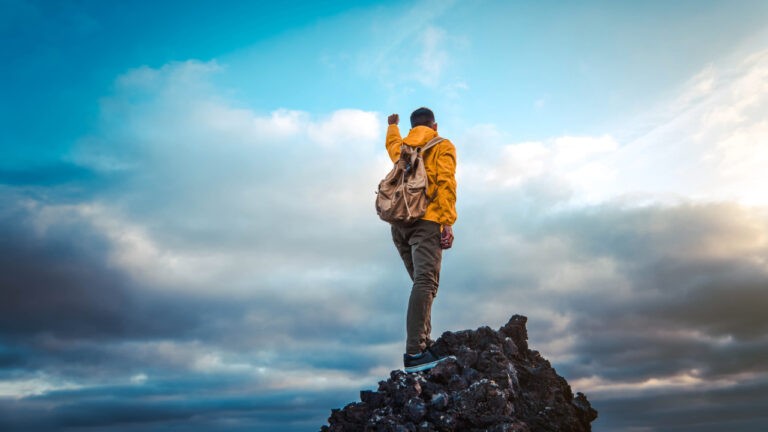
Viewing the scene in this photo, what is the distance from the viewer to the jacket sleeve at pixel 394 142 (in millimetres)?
10859

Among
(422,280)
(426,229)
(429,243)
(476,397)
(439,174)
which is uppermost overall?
(439,174)

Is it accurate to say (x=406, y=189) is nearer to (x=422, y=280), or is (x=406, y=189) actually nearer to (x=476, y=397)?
(x=422, y=280)

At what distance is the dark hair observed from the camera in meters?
11.2

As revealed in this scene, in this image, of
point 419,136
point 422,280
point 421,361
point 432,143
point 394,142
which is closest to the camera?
point 421,361

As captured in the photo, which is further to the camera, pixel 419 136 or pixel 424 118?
pixel 424 118

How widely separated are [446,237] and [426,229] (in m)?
0.38

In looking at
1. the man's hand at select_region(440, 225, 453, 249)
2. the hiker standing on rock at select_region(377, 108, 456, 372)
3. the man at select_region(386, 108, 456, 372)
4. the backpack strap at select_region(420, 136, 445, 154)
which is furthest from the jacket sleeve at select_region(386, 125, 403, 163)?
the man's hand at select_region(440, 225, 453, 249)

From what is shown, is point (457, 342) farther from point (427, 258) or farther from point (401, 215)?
point (401, 215)

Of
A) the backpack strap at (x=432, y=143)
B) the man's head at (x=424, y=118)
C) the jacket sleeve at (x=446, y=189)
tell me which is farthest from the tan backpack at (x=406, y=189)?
the man's head at (x=424, y=118)

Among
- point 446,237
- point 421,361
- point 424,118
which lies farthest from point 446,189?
point 421,361

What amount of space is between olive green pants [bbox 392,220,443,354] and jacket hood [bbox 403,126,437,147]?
1509 mm

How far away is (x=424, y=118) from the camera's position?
11188mm

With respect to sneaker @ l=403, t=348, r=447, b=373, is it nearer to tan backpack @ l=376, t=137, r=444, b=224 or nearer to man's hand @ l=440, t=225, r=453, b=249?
man's hand @ l=440, t=225, r=453, b=249

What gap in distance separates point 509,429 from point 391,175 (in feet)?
15.8
